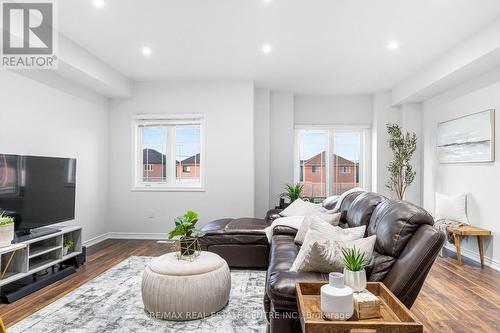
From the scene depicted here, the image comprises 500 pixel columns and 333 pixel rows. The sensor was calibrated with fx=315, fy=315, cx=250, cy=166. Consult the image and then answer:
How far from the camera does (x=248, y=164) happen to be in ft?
17.5

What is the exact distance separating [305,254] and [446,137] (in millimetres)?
3936

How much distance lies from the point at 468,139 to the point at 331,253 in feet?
11.6

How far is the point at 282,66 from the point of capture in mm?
4652

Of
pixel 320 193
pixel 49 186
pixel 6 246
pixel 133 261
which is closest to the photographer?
pixel 6 246

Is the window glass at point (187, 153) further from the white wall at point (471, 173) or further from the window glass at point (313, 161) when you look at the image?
the white wall at point (471, 173)

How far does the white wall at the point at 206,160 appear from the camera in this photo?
5.34 meters

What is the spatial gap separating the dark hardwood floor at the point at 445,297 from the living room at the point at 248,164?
0.09ft


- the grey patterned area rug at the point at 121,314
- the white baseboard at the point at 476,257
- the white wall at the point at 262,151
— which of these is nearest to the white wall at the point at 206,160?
the white wall at the point at 262,151

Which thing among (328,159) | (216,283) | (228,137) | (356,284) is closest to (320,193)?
(328,159)

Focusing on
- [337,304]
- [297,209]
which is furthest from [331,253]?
[297,209]

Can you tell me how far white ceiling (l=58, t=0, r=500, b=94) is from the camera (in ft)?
9.88

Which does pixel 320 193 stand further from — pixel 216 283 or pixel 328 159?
pixel 216 283

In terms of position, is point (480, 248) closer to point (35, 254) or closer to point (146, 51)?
point (146, 51)

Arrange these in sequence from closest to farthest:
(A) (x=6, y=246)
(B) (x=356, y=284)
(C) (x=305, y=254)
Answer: (B) (x=356, y=284) → (C) (x=305, y=254) → (A) (x=6, y=246)
